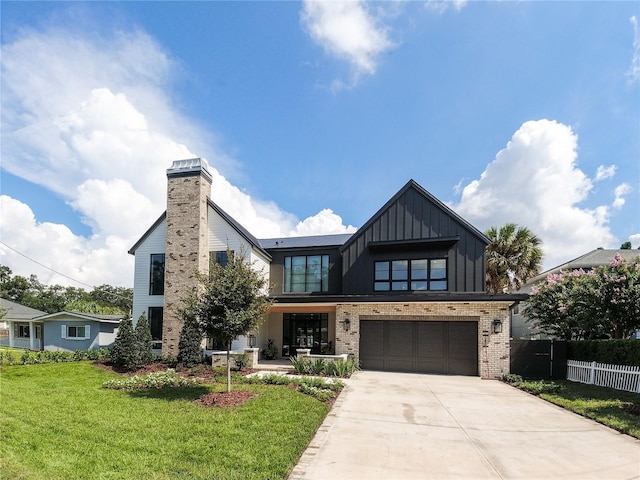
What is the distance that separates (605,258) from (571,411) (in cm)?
2009

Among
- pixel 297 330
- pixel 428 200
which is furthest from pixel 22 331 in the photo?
pixel 428 200

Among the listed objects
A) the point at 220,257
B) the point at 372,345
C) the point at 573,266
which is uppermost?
the point at 220,257

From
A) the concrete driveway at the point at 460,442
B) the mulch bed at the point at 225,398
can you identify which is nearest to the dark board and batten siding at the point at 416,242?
the concrete driveway at the point at 460,442

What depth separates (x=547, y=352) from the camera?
14.4 meters

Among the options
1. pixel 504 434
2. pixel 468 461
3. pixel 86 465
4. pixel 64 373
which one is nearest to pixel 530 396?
pixel 504 434

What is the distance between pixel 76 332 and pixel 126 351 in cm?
1386

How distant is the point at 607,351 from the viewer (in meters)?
12.3

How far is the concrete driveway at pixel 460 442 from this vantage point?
548cm

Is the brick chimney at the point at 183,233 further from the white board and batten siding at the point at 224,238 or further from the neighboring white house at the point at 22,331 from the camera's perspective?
the neighboring white house at the point at 22,331

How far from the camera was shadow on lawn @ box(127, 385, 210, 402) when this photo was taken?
9.55 meters

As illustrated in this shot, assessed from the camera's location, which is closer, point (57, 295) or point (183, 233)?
point (183, 233)

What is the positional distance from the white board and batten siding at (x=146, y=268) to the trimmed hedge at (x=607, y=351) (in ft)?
62.2

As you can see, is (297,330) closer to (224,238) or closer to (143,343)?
(224,238)

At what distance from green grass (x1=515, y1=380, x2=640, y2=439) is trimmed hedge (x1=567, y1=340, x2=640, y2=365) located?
105cm
